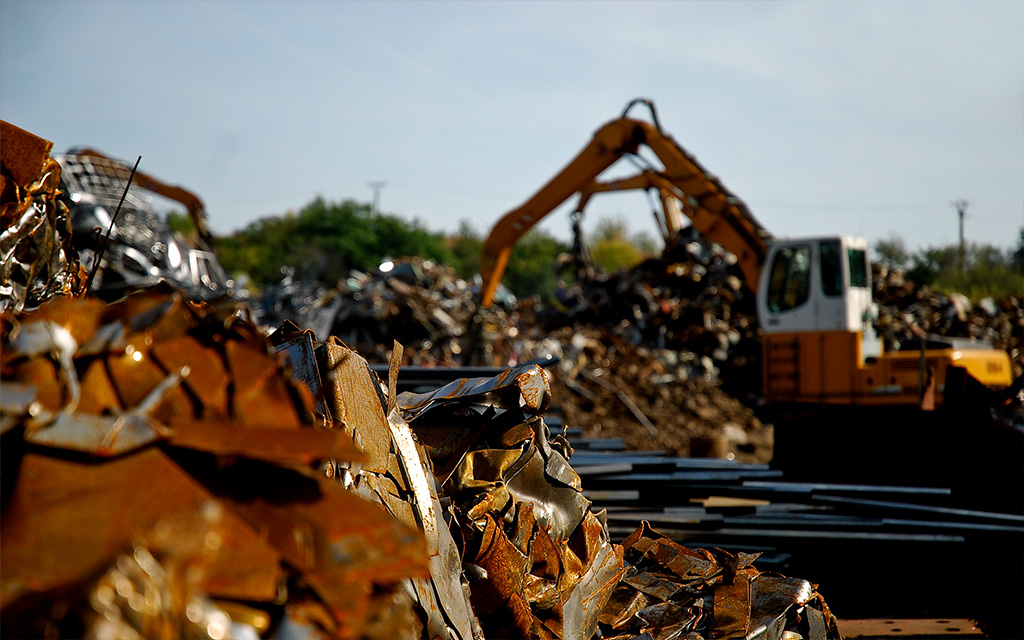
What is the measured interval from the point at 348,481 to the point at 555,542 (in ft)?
2.40

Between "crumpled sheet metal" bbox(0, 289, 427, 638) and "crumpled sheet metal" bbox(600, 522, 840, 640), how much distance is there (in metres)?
1.22

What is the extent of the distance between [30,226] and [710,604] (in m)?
2.10

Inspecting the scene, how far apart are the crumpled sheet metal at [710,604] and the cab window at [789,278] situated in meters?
6.60

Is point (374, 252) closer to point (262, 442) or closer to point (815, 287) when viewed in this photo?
point (815, 287)

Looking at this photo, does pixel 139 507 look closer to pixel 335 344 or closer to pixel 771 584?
pixel 335 344

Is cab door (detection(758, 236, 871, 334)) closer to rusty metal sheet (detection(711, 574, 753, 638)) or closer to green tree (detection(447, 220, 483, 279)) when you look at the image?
rusty metal sheet (detection(711, 574, 753, 638))

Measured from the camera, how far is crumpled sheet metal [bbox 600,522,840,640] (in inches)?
81.2

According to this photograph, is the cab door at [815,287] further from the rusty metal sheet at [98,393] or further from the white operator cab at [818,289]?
the rusty metal sheet at [98,393]

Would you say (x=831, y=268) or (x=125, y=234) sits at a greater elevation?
(x=125, y=234)

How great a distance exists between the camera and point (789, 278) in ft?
28.1

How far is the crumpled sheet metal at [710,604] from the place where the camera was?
2.06 m

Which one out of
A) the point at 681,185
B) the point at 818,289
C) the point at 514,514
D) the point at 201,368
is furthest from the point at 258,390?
the point at 681,185

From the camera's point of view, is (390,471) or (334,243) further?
(334,243)

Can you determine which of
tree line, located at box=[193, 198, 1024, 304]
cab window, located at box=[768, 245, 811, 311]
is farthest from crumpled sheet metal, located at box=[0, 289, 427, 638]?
tree line, located at box=[193, 198, 1024, 304]
